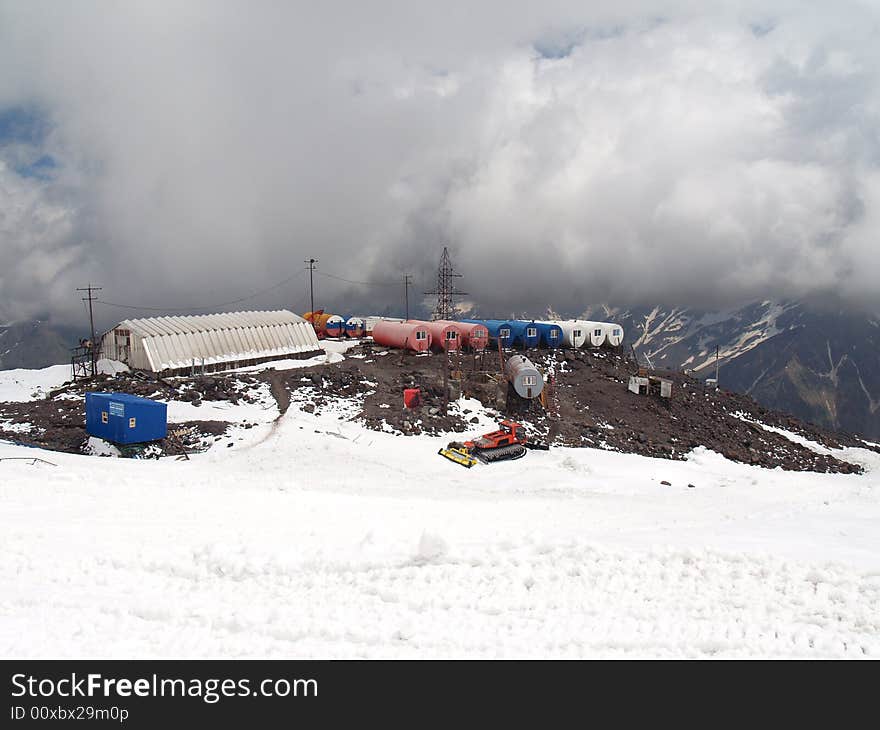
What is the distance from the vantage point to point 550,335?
51.2 meters

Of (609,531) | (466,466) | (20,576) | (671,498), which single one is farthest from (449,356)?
(20,576)

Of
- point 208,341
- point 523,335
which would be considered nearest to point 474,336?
point 523,335

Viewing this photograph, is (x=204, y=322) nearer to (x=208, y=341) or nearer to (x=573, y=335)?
(x=208, y=341)

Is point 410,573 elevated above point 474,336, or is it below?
below

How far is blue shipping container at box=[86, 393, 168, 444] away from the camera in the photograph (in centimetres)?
2497

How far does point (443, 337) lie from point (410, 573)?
114ft

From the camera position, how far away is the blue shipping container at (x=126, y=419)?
983 inches

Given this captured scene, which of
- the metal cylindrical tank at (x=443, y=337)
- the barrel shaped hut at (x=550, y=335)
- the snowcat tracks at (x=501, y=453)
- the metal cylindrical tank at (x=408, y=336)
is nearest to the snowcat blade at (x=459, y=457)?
the snowcat tracks at (x=501, y=453)

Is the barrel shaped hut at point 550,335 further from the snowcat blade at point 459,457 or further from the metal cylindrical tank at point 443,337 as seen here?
the snowcat blade at point 459,457

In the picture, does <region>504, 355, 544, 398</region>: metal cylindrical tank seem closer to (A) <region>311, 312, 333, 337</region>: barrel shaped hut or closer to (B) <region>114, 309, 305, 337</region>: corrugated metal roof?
(B) <region>114, 309, 305, 337</region>: corrugated metal roof

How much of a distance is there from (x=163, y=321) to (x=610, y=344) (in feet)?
131

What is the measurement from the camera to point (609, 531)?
1370cm

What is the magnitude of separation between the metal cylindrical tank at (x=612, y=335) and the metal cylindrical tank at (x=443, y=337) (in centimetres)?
1678
